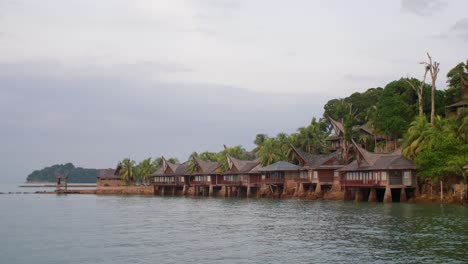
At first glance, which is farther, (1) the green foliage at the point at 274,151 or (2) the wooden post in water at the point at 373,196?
(1) the green foliage at the point at 274,151

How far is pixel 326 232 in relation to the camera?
39531 mm

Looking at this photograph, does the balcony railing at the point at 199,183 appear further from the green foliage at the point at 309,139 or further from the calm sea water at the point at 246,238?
the calm sea water at the point at 246,238

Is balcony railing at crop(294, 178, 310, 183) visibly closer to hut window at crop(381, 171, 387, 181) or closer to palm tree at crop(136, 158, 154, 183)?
hut window at crop(381, 171, 387, 181)

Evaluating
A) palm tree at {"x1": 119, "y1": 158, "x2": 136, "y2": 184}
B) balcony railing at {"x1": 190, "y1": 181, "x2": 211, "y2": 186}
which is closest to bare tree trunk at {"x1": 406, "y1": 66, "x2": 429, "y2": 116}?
balcony railing at {"x1": 190, "y1": 181, "x2": 211, "y2": 186}

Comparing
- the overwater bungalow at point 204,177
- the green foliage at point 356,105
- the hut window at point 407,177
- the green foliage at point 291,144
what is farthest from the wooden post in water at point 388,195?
the overwater bungalow at point 204,177

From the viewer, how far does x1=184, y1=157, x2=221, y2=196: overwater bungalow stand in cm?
10206

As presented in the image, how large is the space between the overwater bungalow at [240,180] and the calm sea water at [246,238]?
38.3 metres

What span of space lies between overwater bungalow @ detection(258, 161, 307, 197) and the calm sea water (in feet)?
97.7

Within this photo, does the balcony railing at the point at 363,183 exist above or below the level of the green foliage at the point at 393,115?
below

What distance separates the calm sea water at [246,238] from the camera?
29.6 m

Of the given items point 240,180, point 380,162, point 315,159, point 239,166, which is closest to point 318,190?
point 315,159

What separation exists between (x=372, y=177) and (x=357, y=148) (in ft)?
15.5

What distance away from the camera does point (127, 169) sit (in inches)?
4951

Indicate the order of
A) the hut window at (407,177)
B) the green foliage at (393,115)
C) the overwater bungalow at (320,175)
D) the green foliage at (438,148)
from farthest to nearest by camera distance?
the overwater bungalow at (320,175)
the green foliage at (393,115)
the hut window at (407,177)
the green foliage at (438,148)
